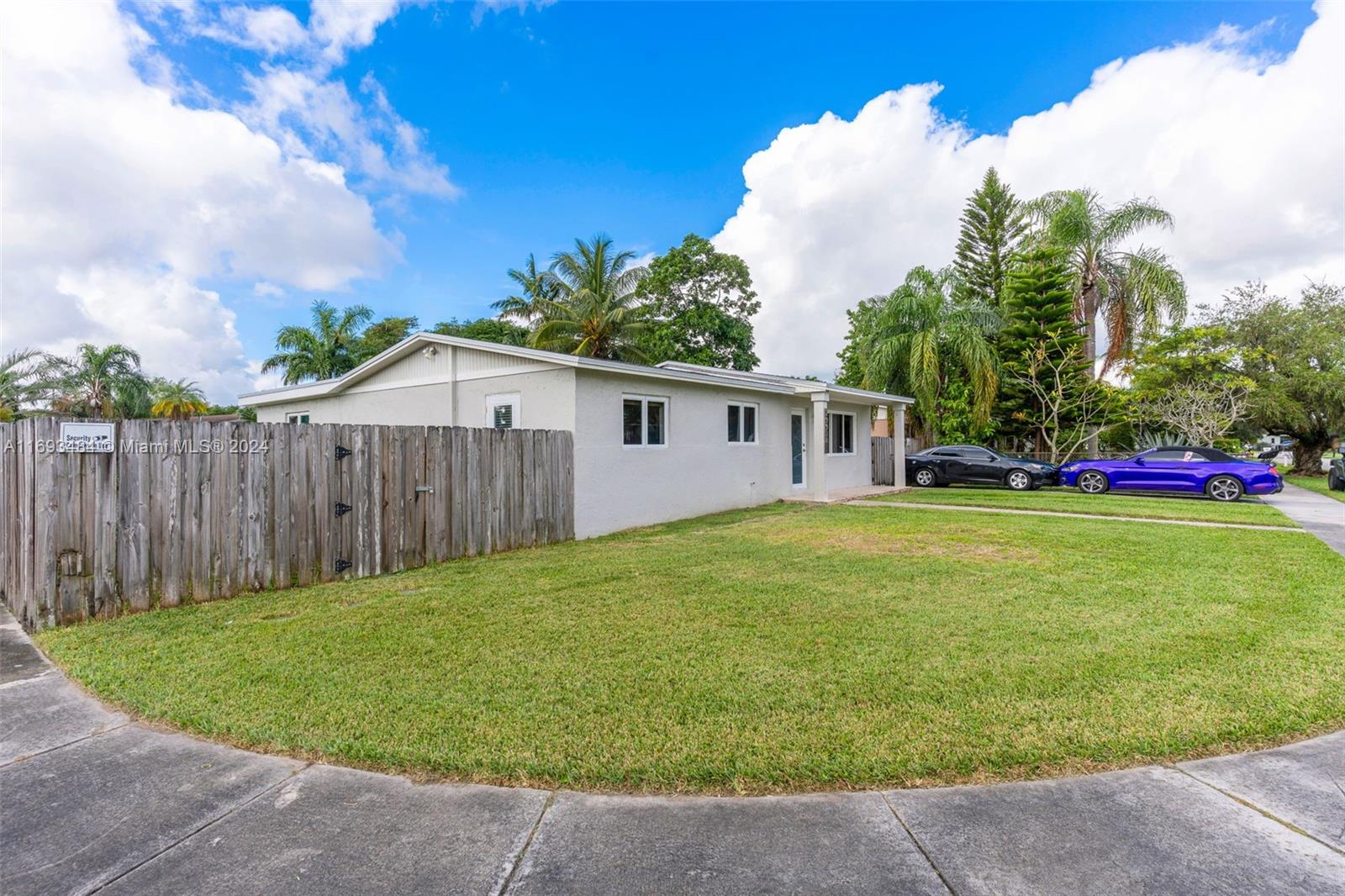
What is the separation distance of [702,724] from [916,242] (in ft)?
80.8

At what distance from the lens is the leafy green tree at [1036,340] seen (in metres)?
20.9

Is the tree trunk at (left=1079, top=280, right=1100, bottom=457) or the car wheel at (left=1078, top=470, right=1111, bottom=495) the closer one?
the car wheel at (left=1078, top=470, right=1111, bottom=495)

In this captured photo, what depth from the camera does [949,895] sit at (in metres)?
1.93

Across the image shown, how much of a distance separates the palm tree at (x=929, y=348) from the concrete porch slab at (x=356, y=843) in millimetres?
21597

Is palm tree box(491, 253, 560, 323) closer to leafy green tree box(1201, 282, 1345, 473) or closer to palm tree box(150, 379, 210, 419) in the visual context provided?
palm tree box(150, 379, 210, 419)

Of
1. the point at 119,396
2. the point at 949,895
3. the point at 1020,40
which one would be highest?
the point at 1020,40

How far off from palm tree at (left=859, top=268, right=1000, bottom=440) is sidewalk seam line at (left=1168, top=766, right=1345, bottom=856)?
20.2m

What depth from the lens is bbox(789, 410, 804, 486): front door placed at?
584 inches

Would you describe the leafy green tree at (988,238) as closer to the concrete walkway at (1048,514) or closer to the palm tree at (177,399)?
the concrete walkway at (1048,514)

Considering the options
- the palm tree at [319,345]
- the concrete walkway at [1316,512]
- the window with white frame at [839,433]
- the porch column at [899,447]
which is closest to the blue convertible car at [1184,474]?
the concrete walkway at [1316,512]

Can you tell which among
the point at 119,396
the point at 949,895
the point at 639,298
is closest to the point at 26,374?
the point at 119,396

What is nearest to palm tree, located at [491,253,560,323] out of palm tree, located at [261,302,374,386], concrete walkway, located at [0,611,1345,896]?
palm tree, located at [261,302,374,386]

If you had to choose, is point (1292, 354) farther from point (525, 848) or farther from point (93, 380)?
point (93, 380)

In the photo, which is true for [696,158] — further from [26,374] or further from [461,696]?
[26,374]
